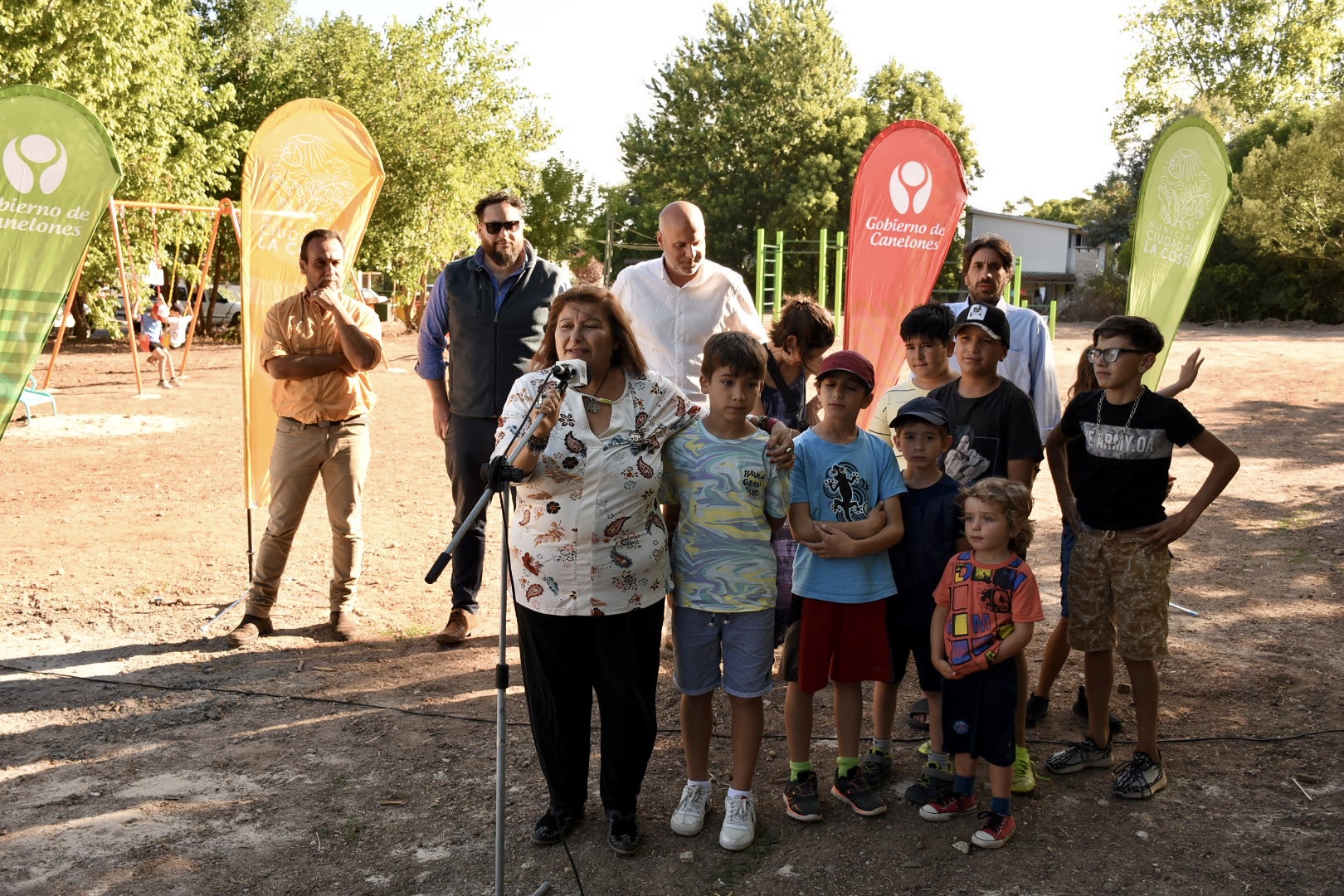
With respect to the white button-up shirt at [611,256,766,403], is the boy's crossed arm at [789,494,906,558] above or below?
below

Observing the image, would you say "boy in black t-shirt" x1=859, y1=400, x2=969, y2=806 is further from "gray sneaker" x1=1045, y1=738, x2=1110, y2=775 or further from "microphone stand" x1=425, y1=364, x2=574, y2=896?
"microphone stand" x1=425, y1=364, x2=574, y2=896

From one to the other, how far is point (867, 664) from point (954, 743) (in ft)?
1.18

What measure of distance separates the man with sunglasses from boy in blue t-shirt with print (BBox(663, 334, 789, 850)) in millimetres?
1852

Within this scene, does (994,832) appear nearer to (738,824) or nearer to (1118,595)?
(738,824)

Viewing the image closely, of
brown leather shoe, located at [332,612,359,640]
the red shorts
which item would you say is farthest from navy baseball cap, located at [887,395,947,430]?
brown leather shoe, located at [332,612,359,640]

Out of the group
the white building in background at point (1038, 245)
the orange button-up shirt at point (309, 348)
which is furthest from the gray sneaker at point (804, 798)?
the white building in background at point (1038, 245)

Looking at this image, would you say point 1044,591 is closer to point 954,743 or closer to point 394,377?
point 954,743

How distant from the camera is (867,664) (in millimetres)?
3430

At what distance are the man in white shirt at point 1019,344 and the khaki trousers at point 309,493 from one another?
297cm

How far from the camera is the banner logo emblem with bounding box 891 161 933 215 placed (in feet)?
20.1

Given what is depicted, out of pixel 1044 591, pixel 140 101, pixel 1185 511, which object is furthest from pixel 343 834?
pixel 140 101

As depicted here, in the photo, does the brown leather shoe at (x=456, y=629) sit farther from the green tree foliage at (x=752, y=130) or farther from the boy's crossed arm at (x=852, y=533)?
the green tree foliage at (x=752, y=130)

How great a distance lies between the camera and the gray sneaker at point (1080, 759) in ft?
12.5

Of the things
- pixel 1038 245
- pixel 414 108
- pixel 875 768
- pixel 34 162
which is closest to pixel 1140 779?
pixel 875 768
